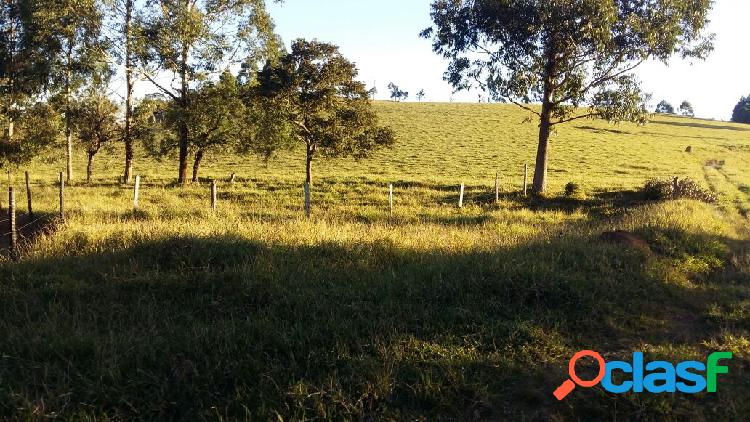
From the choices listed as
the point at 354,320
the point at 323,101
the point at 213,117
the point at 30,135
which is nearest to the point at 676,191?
the point at 323,101

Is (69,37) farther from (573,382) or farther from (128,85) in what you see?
(573,382)

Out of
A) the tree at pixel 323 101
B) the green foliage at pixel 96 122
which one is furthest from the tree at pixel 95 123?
the tree at pixel 323 101

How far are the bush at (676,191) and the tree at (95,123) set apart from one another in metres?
30.8

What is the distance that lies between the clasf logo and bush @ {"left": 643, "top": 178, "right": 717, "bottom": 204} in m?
18.2

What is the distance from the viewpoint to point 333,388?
398 cm

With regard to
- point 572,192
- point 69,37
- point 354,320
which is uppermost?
point 69,37

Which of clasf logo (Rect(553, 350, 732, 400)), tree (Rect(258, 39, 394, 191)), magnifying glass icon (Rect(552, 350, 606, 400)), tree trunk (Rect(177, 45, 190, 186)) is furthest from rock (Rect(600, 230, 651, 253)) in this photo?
tree trunk (Rect(177, 45, 190, 186))

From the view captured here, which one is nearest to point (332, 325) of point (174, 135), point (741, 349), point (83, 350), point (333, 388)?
point (333, 388)

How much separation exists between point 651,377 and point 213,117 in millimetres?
25684

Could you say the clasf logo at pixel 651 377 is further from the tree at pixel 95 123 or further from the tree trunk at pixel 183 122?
the tree at pixel 95 123

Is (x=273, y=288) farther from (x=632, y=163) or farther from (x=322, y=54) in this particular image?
(x=632, y=163)

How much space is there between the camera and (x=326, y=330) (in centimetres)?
499

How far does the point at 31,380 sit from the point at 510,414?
13.7 feet

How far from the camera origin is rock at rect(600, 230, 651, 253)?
27.9 feet
